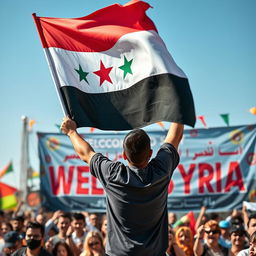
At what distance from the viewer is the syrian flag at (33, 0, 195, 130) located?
4.00m

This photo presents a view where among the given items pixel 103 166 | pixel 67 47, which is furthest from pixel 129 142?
pixel 67 47

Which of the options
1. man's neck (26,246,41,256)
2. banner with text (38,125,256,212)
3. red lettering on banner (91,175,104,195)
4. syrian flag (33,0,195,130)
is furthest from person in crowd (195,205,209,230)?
Answer: syrian flag (33,0,195,130)

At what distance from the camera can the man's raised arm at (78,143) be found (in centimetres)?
323

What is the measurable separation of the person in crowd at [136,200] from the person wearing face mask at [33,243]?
301cm

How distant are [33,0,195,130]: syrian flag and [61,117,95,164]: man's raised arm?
0.38 meters

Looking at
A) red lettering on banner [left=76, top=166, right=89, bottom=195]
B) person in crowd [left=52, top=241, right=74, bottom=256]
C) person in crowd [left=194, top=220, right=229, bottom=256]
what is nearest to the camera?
person in crowd [left=52, top=241, right=74, bottom=256]

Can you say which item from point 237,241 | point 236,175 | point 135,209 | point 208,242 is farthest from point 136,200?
point 236,175

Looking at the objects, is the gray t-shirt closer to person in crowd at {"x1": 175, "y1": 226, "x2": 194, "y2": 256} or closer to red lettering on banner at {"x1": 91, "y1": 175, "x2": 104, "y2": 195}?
person in crowd at {"x1": 175, "y1": 226, "x2": 194, "y2": 256}

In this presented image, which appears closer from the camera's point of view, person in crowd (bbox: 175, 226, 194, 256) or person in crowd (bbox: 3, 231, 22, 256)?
person in crowd (bbox: 3, 231, 22, 256)

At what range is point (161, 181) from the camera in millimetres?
2973

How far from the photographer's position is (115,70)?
441 cm

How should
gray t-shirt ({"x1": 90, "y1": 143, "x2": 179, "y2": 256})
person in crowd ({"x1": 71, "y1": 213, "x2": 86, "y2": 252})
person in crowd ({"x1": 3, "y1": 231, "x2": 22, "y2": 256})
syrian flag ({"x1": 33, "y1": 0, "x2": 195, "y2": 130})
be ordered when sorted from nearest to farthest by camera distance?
gray t-shirt ({"x1": 90, "y1": 143, "x2": 179, "y2": 256}) < syrian flag ({"x1": 33, "y1": 0, "x2": 195, "y2": 130}) < person in crowd ({"x1": 3, "y1": 231, "x2": 22, "y2": 256}) < person in crowd ({"x1": 71, "y1": 213, "x2": 86, "y2": 252})

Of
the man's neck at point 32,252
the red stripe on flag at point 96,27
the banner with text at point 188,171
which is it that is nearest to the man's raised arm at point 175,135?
the red stripe on flag at point 96,27

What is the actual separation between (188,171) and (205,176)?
0.41m
